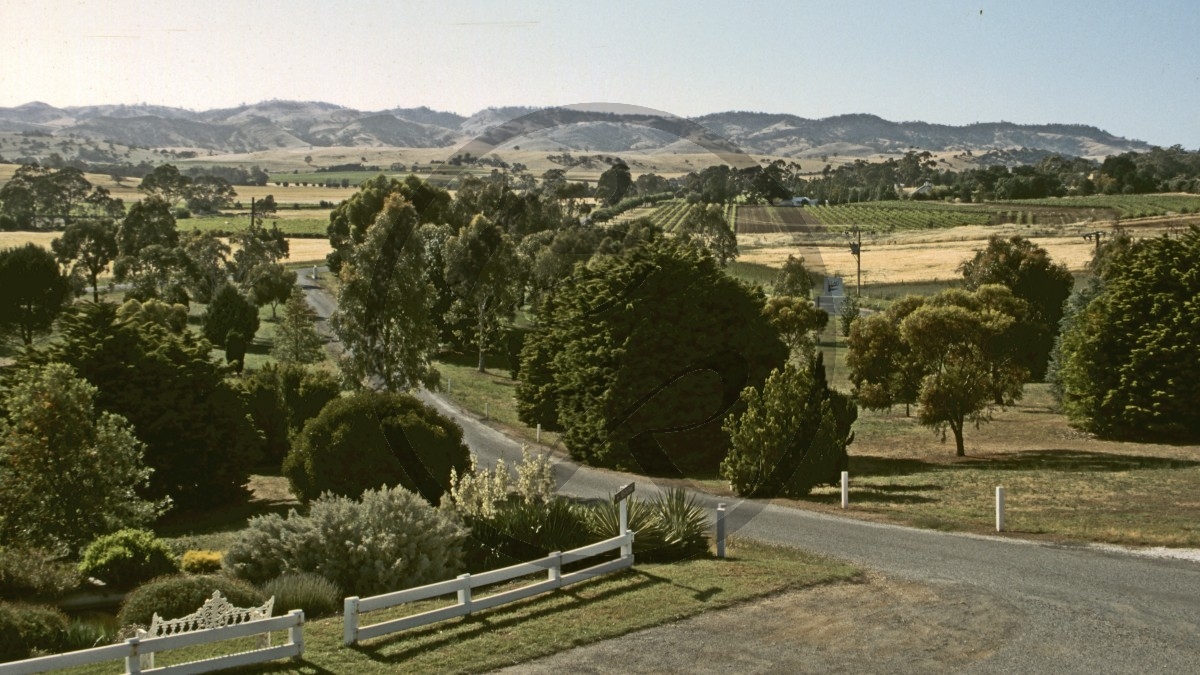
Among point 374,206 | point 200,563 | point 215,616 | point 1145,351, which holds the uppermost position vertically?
point 374,206

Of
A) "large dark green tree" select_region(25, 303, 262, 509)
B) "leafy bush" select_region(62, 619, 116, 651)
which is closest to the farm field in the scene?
"large dark green tree" select_region(25, 303, 262, 509)

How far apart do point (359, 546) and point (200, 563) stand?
5483 mm

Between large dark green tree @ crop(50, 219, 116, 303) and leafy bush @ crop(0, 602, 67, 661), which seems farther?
large dark green tree @ crop(50, 219, 116, 303)

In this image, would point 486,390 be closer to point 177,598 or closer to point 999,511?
point 999,511

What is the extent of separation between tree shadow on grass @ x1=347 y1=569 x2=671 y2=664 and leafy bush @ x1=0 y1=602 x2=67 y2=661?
4.36 meters

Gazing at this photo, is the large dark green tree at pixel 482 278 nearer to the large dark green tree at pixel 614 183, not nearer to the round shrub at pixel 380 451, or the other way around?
the round shrub at pixel 380 451

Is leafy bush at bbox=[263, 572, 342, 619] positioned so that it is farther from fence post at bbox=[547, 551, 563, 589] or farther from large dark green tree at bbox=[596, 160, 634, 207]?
large dark green tree at bbox=[596, 160, 634, 207]

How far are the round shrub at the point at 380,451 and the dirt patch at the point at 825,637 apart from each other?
14254 mm

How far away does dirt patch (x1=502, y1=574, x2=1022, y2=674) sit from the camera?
46.4 ft

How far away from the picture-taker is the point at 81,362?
34344 mm

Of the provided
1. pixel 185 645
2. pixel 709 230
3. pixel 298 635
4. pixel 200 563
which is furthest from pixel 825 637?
pixel 709 230

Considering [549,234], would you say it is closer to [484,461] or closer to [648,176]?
[484,461]

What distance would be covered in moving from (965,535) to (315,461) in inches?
656

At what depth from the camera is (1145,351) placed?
45.9 meters
